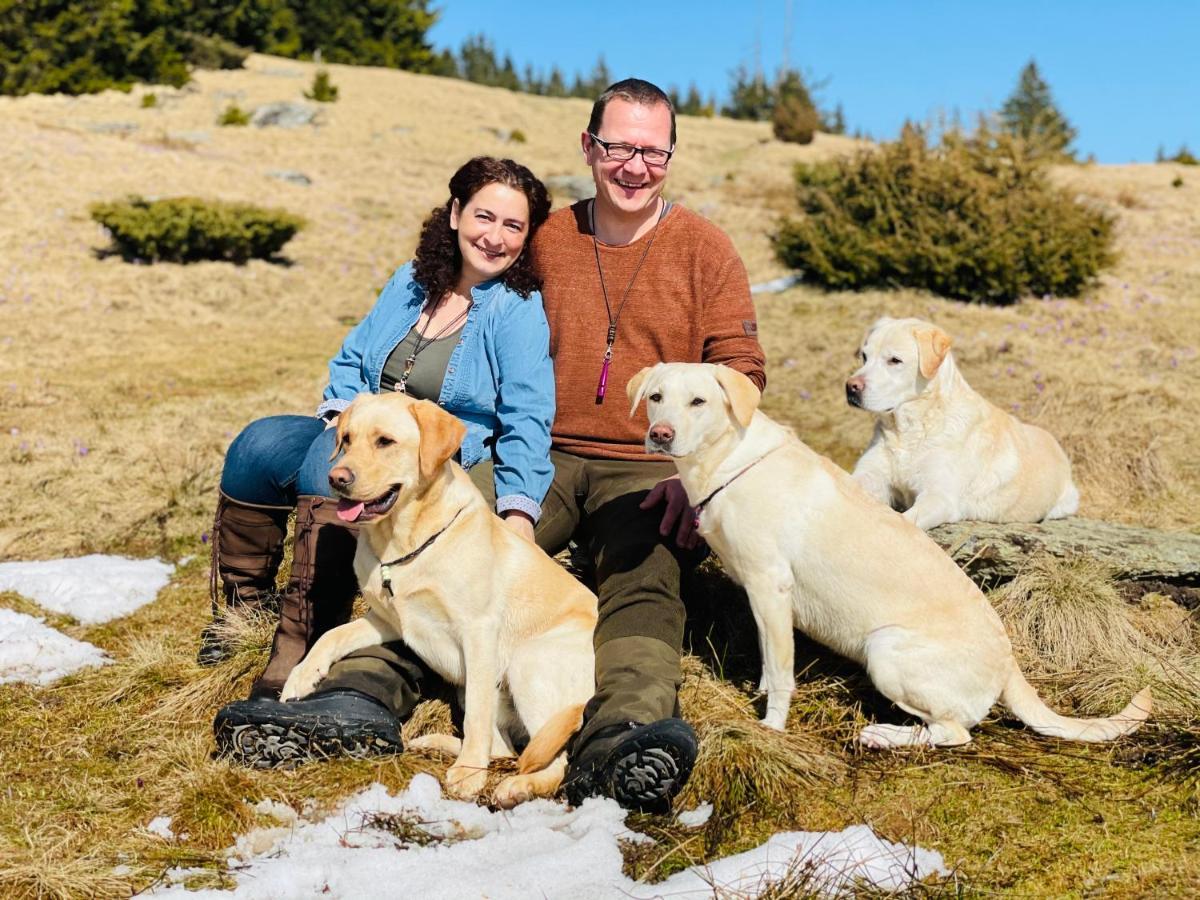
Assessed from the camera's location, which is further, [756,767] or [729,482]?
[729,482]

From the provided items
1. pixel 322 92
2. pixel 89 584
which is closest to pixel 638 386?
pixel 89 584

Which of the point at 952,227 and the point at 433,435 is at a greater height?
the point at 952,227

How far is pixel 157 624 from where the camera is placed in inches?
189

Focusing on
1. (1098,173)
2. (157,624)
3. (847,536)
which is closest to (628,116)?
(847,536)

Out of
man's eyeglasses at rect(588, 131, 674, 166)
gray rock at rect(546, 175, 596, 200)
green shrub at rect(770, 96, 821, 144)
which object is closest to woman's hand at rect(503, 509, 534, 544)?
man's eyeglasses at rect(588, 131, 674, 166)

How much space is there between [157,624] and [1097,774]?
4386 mm

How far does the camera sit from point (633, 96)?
13.7ft

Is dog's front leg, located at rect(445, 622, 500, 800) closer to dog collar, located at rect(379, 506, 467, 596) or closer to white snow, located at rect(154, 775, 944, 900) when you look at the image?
white snow, located at rect(154, 775, 944, 900)

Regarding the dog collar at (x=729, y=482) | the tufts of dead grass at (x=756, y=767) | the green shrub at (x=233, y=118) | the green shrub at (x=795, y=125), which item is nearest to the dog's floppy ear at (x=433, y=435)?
the dog collar at (x=729, y=482)

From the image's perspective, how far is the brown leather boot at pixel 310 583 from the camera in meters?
3.69

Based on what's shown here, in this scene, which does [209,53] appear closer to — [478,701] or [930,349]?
[930,349]

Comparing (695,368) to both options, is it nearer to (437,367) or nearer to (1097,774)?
(437,367)

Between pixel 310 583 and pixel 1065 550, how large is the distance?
3539mm

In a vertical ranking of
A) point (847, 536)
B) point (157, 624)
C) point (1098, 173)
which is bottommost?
point (157, 624)
